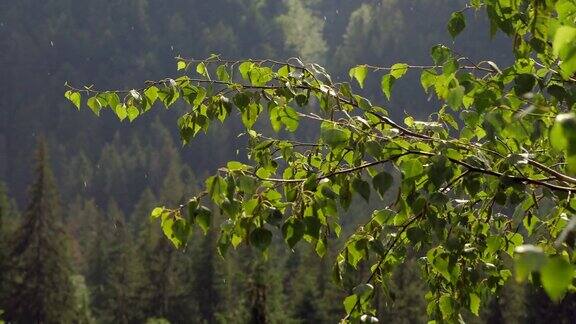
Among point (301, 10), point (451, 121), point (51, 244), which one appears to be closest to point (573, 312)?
point (51, 244)

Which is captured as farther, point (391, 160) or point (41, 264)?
point (41, 264)

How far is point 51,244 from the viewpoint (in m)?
39.0

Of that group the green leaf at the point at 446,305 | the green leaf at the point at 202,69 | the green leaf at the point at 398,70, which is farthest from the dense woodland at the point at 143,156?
the green leaf at the point at 398,70

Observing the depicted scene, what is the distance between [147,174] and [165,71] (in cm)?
4972

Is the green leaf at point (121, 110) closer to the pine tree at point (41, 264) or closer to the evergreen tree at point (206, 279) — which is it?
the pine tree at point (41, 264)

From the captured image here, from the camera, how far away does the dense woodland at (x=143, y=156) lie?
3909 cm

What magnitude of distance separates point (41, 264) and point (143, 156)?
87225mm

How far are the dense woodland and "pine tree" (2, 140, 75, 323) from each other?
0.07 m

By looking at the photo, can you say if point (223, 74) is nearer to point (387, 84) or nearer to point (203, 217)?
point (387, 84)

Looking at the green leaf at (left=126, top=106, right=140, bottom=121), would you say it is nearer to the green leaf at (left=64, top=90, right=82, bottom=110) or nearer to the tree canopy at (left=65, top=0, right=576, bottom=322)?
the tree canopy at (left=65, top=0, right=576, bottom=322)

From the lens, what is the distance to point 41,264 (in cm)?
3816

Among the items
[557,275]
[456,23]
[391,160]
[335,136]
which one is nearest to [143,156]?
[456,23]

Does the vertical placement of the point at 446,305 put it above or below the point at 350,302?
below

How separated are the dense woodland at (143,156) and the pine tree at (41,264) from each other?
72 millimetres
